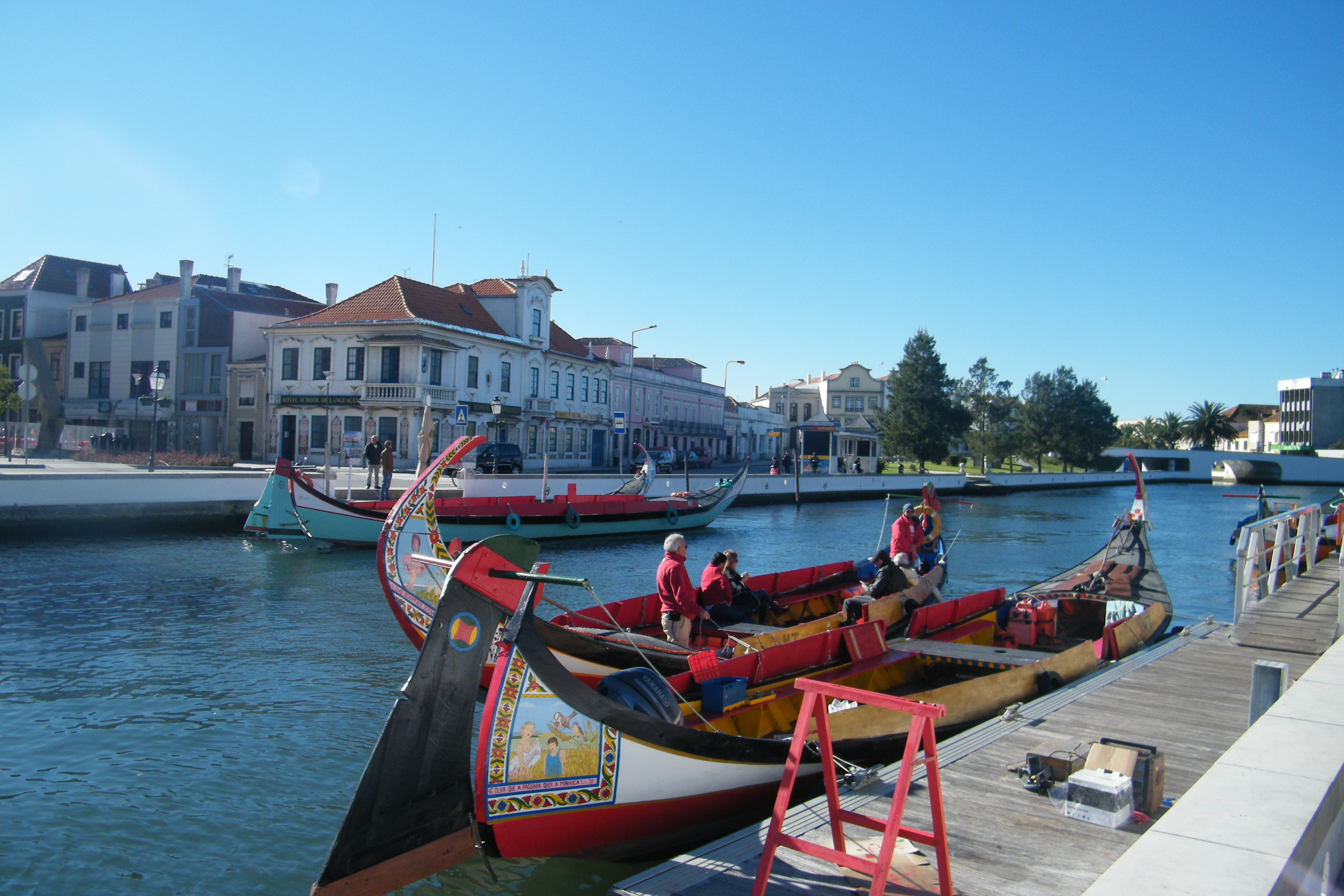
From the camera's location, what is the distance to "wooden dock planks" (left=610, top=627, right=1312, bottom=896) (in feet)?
14.7

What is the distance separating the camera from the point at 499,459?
36094 mm

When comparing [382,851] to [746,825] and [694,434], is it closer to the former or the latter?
[746,825]

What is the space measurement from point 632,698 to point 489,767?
47.9 inches

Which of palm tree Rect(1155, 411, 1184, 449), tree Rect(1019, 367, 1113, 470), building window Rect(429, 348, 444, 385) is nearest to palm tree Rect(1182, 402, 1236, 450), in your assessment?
palm tree Rect(1155, 411, 1184, 449)

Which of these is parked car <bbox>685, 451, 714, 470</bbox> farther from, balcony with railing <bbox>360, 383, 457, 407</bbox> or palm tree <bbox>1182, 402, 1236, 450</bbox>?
palm tree <bbox>1182, 402, 1236, 450</bbox>

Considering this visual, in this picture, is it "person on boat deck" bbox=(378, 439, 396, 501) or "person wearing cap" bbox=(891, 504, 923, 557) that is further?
"person on boat deck" bbox=(378, 439, 396, 501)

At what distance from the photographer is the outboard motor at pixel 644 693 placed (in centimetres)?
572

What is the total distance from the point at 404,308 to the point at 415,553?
3088cm

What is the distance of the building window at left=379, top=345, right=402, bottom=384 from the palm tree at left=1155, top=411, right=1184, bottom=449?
106 m

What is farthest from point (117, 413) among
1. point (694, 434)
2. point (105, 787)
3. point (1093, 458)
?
point (1093, 458)

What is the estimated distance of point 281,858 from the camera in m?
6.07

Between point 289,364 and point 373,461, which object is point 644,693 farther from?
point 289,364

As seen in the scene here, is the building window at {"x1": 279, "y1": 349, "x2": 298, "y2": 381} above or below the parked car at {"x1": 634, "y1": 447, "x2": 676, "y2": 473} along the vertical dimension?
above

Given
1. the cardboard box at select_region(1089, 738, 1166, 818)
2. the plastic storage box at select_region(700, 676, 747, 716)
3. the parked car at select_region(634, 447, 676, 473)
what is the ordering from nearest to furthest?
1. the cardboard box at select_region(1089, 738, 1166, 818)
2. the plastic storage box at select_region(700, 676, 747, 716)
3. the parked car at select_region(634, 447, 676, 473)
